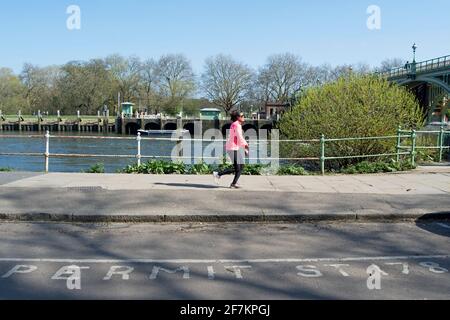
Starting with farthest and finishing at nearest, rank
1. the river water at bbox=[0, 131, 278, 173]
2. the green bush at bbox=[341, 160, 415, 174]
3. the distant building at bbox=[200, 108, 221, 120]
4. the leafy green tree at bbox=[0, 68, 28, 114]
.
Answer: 1. the leafy green tree at bbox=[0, 68, 28, 114]
2. the distant building at bbox=[200, 108, 221, 120]
3. the river water at bbox=[0, 131, 278, 173]
4. the green bush at bbox=[341, 160, 415, 174]

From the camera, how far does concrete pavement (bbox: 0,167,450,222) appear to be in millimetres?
8156

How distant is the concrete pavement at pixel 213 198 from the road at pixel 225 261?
32cm

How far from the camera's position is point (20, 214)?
26.5 ft

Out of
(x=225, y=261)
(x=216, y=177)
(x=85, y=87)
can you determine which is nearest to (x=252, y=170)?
(x=216, y=177)

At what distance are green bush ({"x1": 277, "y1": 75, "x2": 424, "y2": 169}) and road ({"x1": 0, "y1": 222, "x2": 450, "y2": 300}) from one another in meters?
8.61

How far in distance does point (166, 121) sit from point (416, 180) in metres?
87.3

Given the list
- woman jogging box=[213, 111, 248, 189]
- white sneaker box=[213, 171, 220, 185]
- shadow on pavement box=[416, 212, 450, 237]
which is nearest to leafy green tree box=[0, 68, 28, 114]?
white sneaker box=[213, 171, 220, 185]

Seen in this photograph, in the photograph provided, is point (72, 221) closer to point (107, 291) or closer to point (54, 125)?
point (107, 291)

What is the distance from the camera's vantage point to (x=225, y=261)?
588cm

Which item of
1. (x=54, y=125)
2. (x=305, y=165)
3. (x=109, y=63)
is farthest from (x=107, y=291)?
(x=109, y=63)

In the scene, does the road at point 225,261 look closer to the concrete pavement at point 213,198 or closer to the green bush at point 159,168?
the concrete pavement at point 213,198

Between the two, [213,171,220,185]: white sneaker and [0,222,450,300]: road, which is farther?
[213,171,220,185]: white sneaker

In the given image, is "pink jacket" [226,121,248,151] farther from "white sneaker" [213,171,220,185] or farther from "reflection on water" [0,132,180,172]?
"reflection on water" [0,132,180,172]

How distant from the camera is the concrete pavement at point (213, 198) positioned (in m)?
8.16
